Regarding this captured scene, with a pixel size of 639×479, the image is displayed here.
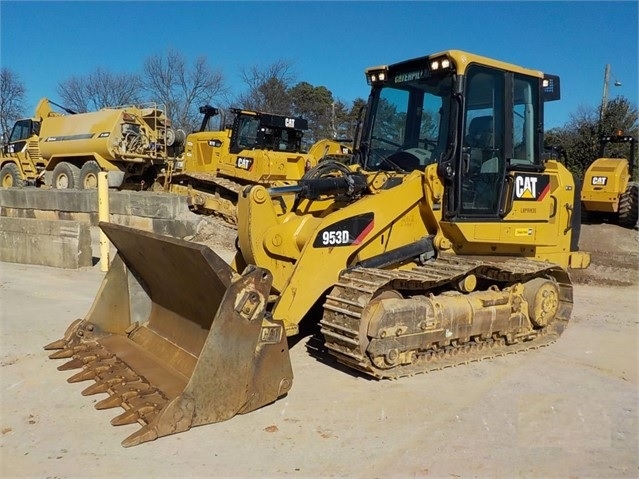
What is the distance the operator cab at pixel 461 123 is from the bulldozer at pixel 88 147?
12.8 m

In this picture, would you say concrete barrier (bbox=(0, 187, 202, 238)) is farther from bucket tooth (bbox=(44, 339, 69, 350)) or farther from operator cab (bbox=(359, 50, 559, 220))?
operator cab (bbox=(359, 50, 559, 220))

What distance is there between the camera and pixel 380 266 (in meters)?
5.32

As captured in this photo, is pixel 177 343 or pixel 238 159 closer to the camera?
pixel 177 343

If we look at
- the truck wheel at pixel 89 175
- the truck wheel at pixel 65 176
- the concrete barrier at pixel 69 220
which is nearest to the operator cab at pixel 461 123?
the concrete barrier at pixel 69 220

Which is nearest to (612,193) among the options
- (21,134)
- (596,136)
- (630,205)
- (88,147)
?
(630,205)

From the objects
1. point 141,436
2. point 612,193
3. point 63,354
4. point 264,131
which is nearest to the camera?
point 141,436

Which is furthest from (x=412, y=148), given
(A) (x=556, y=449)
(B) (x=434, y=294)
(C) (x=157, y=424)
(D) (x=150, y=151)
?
(D) (x=150, y=151)

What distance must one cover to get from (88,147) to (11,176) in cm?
467

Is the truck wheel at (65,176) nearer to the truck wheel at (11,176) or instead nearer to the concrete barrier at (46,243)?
the truck wheel at (11,176)

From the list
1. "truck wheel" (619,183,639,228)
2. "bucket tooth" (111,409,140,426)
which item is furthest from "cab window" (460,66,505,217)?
"truck wheel" (619,183,639,228)

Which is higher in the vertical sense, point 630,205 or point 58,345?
point 630,205

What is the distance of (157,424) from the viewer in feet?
12.2

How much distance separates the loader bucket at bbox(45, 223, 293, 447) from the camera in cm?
390

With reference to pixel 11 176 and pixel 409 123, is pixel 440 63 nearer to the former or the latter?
pixel 409 123
